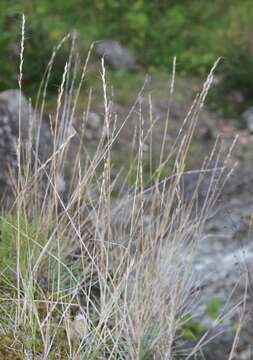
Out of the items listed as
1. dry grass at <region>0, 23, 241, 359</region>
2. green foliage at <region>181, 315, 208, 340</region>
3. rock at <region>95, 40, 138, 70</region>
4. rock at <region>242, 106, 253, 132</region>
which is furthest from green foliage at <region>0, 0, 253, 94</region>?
dry grass at <region>0, 23, 241, 359</region>

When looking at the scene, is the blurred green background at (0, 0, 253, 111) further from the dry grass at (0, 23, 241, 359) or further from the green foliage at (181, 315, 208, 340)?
the dry grass at (0, 23, 241, 359)

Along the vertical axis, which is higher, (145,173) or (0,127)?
(0,127)

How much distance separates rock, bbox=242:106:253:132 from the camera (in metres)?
5.46

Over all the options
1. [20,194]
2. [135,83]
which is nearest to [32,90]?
[135,83]

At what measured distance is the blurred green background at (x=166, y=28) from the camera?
5.73 meters

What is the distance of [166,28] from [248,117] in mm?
1182

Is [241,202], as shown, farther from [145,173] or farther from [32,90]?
[32,90]

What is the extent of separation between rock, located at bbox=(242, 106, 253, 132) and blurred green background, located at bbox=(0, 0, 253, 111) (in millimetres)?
178

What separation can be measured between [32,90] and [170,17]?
1.74m

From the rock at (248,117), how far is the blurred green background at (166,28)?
178 millimetres

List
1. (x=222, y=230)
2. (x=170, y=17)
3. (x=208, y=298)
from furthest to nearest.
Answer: (x=170, y=17)
(x=222, y=230)
(x=208, y=298)

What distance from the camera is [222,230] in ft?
13.7

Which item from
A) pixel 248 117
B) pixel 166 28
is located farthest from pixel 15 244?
pixel 166 28

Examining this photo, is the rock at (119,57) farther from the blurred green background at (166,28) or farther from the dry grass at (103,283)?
the dry grass at (103,283)
